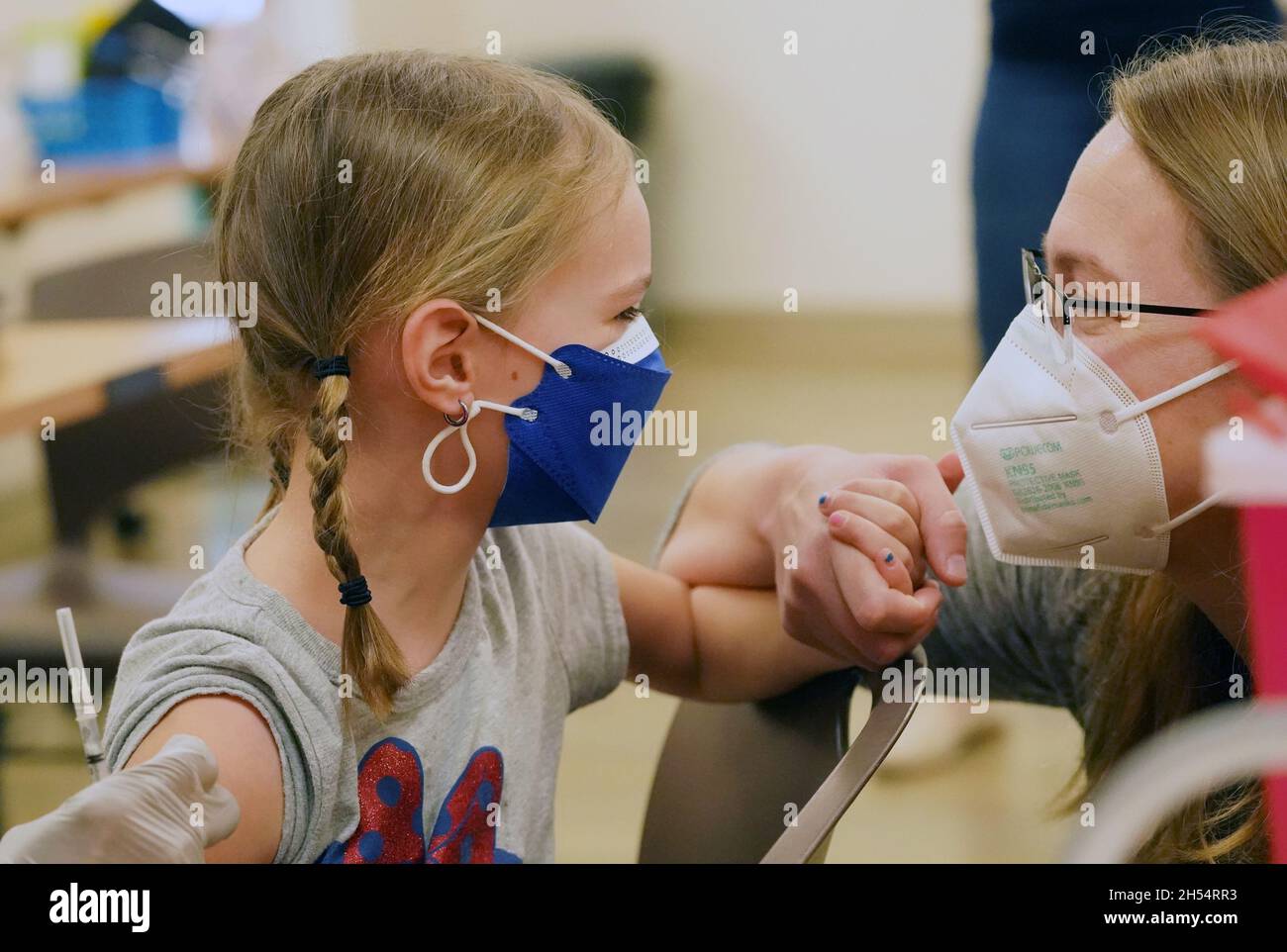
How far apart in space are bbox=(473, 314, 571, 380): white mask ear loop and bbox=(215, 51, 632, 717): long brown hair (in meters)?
0.01

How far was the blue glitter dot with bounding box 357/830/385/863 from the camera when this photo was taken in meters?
1.09

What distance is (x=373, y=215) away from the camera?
113 centimetres

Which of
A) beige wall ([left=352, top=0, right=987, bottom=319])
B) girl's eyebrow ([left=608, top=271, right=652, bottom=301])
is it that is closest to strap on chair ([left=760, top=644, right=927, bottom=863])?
girl's eyebrow ([left=608, top=271, right=652, bottom=301])

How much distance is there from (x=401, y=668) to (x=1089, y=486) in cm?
60

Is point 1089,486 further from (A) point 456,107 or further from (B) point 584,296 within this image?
(A) point 456,107

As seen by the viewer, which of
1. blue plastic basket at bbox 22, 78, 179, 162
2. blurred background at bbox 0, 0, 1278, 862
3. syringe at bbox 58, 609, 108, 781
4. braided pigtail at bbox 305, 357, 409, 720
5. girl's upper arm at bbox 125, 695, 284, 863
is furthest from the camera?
blue plastic basket at bbox 22, 78, 179, 162

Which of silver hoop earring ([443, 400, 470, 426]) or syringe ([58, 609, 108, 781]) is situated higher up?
silver hoop earring ([443, 400, 470, 426])

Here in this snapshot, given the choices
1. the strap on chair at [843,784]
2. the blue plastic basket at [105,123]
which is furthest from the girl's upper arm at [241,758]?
the blue plastic basket at [105,123]

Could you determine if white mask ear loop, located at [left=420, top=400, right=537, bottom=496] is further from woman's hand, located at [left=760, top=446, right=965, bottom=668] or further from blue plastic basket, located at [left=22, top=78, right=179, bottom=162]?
blue plastic basket, located at [left=22, top=78, right=179, bottom=162]

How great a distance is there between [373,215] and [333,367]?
130mm

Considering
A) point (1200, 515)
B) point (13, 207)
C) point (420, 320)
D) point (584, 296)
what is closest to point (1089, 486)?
point (1200, 515)

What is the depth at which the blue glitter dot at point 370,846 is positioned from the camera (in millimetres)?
1095

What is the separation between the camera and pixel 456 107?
1167 millimetres

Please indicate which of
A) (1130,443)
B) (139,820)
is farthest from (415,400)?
(1130,443)
